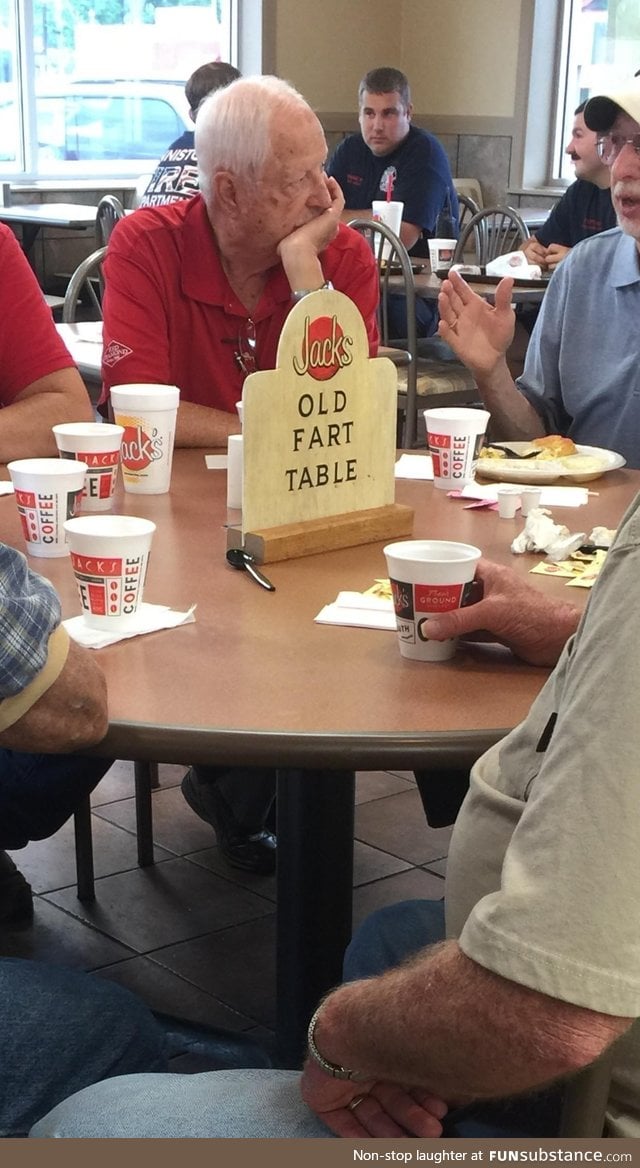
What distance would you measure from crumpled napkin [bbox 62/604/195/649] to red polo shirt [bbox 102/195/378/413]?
3.75ft

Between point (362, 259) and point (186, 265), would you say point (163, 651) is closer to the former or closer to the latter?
point (186, 265)

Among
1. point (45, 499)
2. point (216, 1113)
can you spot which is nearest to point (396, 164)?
point (45, 499)

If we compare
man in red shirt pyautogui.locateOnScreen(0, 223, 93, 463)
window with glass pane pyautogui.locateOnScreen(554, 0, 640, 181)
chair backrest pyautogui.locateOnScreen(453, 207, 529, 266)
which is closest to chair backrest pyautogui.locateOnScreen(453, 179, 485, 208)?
window with glass pane pyautogui.locateOnScreen(554, 0, 640, 181)

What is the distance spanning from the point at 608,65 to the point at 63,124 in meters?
3.28

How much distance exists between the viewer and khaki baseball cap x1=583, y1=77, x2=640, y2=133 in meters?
1.97

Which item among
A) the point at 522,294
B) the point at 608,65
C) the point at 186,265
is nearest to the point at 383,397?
the point at 186,265

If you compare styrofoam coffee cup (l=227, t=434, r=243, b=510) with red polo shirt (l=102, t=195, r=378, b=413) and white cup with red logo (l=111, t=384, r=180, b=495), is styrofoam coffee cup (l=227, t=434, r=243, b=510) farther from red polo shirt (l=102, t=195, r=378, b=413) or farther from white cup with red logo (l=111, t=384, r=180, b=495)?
red polo shirt (l=102, t=195, r=378, b=413)

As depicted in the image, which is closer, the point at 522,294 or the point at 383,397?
the point at 383,397

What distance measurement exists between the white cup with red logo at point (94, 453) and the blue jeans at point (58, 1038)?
0.68m

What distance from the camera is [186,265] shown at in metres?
2.55

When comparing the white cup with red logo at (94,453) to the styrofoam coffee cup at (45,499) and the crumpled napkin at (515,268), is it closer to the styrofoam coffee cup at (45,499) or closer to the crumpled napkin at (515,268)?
the styrofoam coffee cup at (45,499)

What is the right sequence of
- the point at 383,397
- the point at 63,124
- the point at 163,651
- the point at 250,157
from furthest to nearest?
the point at 63,124 < the point at 250,157 < the point at 383,397 < the point at 163,651

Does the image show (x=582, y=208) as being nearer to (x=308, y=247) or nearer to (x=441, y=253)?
(x=441, y=253)
